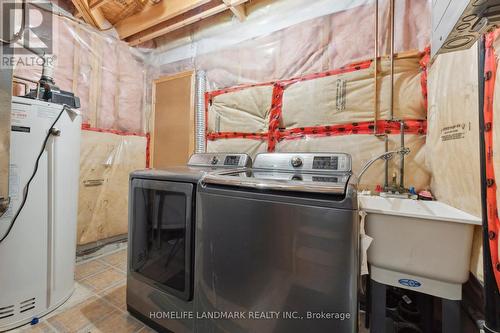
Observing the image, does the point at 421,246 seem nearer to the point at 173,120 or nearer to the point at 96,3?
the point at 173,120

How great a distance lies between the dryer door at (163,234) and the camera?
Result: 1245 mm

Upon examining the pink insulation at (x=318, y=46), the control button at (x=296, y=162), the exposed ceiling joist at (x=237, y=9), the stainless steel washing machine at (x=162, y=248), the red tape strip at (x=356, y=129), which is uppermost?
the exposed ceiling joist at (x=237, y=9)

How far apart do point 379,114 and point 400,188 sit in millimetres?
554

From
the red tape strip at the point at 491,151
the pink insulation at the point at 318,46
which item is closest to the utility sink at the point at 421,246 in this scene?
the red tape strip at the point at 491,151

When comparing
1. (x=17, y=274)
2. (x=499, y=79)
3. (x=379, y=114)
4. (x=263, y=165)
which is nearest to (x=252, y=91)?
(x=263, y=165)

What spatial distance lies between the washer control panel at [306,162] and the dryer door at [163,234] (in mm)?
701

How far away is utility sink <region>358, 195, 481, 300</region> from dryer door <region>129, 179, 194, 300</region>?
3.22ft

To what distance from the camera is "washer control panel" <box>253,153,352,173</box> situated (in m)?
1.46

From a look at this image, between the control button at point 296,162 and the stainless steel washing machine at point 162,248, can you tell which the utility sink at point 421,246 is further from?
the stainless steel washing machine at point 162,248

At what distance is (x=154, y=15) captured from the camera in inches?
94.7

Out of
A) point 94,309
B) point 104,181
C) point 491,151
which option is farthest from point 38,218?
point 491,151

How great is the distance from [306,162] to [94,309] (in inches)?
73.2

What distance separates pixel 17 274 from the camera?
1.38 meters

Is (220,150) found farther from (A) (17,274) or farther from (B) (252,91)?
(A) (17,274)
